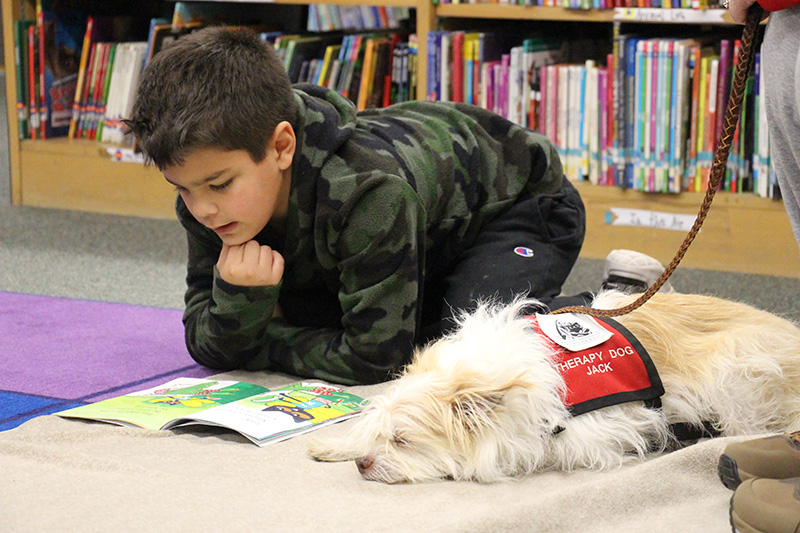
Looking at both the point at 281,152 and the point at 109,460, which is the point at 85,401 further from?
the point at 281,152

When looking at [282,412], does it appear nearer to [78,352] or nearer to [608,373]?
[608,373]

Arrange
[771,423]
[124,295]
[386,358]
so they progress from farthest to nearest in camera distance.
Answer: [124,295] < [386,358] < [771,423]

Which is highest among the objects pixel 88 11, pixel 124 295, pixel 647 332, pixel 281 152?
pixel 88 11

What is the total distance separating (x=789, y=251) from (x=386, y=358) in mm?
1382

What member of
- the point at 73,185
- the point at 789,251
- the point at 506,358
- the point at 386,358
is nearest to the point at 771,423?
the point at 506,358

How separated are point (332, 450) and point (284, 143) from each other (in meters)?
0.56

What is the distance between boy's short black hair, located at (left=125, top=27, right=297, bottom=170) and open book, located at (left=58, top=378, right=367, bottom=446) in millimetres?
364

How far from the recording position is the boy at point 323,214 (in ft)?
4.91

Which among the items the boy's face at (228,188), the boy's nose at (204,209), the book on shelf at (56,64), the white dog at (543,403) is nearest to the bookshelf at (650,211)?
the book on shelf at (56,64)

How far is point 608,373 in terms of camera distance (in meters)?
1.22

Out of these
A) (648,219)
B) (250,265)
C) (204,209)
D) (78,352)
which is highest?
(204,209)

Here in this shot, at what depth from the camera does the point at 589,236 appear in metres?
2.70

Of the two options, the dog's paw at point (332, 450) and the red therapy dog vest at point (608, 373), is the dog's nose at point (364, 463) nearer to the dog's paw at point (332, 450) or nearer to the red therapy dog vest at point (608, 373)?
the dog's paw at point (332, 450)

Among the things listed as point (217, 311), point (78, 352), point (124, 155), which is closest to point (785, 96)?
point (217, 311)
